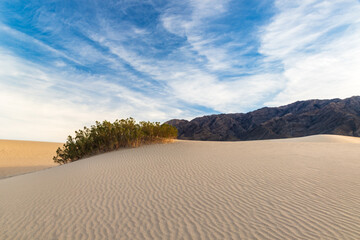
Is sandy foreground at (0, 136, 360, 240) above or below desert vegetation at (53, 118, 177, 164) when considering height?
below

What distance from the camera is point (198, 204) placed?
14.0ft

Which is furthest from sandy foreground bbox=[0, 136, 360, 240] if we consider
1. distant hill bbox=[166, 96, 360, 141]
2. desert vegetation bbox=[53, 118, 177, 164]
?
distant hill bbox=[166, 96, 360, 141]

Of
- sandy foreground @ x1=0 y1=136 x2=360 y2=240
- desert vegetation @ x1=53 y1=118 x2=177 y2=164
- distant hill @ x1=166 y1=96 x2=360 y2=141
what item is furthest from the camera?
distant hill @ x1=166 y1=96 x2=360 y2=141

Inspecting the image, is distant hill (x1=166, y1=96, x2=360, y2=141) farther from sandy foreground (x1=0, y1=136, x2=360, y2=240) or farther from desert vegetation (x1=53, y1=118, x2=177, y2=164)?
sandy foreground (x1=0, y1=136, x2=360, y2=240)

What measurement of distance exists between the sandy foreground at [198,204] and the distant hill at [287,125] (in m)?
72.9

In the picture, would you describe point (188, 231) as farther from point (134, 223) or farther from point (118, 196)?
point (118, 196)

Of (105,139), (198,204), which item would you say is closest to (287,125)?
(105,139)

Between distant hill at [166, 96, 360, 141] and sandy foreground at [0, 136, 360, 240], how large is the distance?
239 feet

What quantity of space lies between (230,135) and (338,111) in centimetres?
3956

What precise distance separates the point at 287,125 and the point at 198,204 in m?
86.5

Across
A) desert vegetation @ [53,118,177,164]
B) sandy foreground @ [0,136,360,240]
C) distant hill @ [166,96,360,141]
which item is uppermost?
distant hill @ [166,96,360,141]

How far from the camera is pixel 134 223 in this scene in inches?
145

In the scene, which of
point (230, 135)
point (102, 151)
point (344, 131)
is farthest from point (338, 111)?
point (102, 151)

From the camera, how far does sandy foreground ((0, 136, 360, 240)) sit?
3367mm
